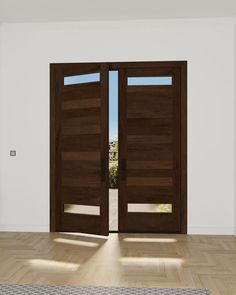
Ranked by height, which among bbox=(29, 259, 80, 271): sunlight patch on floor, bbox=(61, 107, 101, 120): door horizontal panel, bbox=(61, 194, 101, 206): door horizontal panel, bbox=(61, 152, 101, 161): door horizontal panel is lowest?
bbox=(29, 259, 80, 271): sunlight patch on floor

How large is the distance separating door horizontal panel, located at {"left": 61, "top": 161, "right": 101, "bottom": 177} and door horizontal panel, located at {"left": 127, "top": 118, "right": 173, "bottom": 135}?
774mm

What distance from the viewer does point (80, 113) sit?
596 cm

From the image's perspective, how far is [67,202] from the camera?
6051 mm

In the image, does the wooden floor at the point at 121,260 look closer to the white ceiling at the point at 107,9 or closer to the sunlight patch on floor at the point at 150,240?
the sunlight patch on floor at the point at 150,240

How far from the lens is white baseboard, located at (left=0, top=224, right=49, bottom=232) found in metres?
6.01

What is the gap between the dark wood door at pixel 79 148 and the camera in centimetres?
582

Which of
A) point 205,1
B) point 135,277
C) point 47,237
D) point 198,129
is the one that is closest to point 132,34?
point 205,1

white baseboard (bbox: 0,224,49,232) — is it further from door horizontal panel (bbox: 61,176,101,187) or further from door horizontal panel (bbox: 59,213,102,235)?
door horizontal panel (bbox: 61,176,101,187)

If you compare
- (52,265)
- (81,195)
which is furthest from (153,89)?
(52,265)

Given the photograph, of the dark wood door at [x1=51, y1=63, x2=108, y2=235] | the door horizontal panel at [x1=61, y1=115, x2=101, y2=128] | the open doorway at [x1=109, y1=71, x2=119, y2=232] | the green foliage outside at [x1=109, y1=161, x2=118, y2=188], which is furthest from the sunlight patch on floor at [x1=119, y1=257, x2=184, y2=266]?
the green foliage outside at [x1=109, y1=161, x2=118, y2=188]

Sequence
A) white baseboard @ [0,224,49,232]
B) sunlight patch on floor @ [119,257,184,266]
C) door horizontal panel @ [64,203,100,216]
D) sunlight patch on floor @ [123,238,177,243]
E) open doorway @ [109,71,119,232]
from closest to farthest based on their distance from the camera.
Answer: sunlight patch on floor @ [119,257,184,266], sunlight patch on floor @ [123,238,177,243], door horizontal panel @ [64,203,100,216], white baseboard @ [0,224,49,232], open doorway @ [109,71,119,232]

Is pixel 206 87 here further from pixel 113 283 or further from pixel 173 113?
pixel 113 283

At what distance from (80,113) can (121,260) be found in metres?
2.36

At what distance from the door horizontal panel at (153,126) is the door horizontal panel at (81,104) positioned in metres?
0.62
